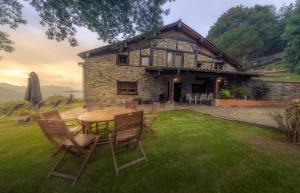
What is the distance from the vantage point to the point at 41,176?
2.65 meters

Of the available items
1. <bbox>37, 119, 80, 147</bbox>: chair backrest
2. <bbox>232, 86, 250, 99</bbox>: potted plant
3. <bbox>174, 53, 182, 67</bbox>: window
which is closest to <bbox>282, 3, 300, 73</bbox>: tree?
<bbox>232, 86, 250, 99</bbox>: potted plant

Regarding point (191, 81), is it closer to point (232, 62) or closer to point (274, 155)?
point (232, 62)

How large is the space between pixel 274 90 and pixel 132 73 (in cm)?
1242

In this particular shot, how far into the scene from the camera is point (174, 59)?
519 inches

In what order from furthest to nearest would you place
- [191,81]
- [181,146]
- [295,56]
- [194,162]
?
[295,56], [191,81], [181,146], [194,162]

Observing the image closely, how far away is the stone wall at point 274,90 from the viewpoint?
12.3 m

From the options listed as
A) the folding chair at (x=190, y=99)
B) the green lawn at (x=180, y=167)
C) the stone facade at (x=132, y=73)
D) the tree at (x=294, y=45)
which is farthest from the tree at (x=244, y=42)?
the green lawn at (x=180, y=167)

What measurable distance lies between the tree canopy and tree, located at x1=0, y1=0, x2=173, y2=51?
83.4 feet

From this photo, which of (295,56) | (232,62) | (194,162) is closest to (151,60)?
(232,62)

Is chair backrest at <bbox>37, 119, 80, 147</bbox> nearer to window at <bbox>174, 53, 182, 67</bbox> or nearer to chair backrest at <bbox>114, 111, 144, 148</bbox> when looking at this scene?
chair backrest at <bbox>114, 111, 144, 148</bbox>

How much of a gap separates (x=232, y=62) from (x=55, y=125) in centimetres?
1717

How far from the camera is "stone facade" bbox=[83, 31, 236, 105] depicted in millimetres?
11141

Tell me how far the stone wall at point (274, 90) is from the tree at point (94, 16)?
40.4 ft

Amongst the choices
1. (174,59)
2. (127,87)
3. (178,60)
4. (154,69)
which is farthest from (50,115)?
(178,60)
